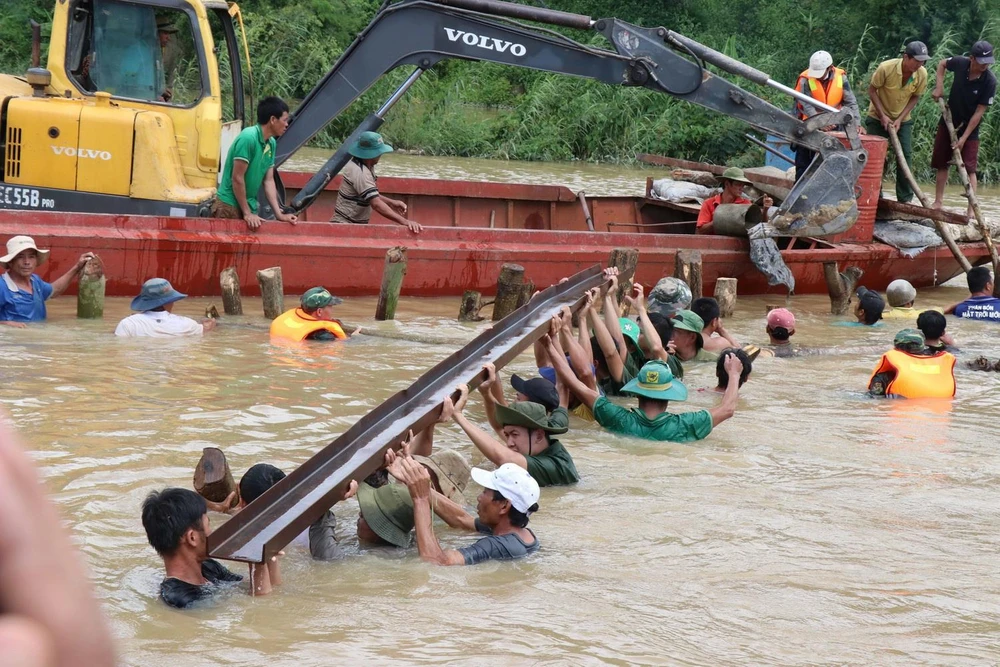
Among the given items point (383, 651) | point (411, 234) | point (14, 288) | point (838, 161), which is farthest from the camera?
point (838, 161)

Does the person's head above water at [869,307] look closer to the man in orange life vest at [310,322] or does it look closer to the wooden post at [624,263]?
the wooden post at [624,263]

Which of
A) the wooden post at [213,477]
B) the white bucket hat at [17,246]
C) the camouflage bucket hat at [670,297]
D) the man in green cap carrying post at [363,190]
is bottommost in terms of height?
the wooden post at [213,477]

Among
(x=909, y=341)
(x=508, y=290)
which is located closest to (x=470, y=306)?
(x=508, y=290)

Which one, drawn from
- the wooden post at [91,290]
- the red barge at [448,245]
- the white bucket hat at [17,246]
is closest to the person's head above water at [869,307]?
the red barge at [448,245]

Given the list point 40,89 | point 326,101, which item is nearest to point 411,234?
point 326,101

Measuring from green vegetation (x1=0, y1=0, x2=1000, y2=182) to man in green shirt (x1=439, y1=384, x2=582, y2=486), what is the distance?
68.9 ft

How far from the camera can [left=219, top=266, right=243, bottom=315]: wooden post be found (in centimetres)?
1054

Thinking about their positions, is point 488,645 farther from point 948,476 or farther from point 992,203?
point 992,203

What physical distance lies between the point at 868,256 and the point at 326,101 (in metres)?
6.17

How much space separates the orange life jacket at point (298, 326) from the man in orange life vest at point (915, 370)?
13.8 ft

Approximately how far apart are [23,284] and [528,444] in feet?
16.3

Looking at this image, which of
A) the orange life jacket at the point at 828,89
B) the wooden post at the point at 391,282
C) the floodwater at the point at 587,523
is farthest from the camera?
the orange life jacket at the point at 828,89

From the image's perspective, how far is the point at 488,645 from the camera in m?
5.00

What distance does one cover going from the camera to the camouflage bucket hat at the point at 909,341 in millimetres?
9117
